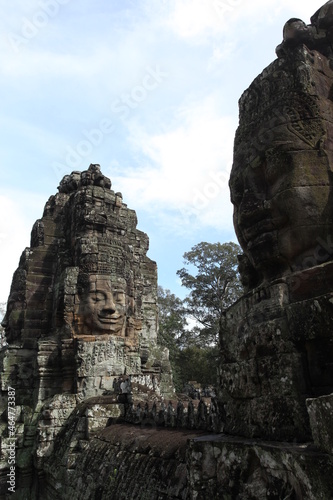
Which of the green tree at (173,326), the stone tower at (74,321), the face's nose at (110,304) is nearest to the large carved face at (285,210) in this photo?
the stone tower at (74,321)

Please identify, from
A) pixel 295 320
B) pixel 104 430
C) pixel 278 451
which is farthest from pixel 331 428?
pixel 104 430

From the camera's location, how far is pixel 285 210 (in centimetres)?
267

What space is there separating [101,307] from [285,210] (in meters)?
6.24

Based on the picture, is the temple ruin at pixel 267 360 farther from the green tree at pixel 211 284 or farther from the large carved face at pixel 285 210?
the green tree at pixel 211 284

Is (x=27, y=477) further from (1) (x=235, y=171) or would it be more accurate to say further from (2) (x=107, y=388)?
(1) (x=235, y=171)

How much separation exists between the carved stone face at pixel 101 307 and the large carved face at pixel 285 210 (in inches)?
228

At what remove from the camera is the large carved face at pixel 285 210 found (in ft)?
8.59

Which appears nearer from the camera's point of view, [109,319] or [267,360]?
[267,360]

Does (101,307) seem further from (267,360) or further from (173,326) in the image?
(173,326)

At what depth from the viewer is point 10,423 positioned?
782 cm
